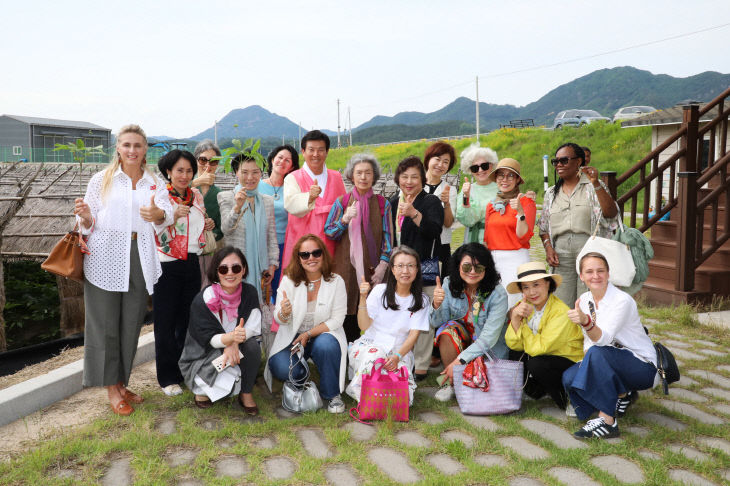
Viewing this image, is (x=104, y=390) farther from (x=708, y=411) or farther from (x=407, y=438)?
(x=708, y=411)

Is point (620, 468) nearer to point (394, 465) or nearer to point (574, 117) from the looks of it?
point (394, 465)

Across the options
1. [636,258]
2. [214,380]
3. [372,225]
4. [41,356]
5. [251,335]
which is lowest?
[41,356]

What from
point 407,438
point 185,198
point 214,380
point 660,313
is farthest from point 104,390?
point 660,313

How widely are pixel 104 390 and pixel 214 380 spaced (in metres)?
1.15

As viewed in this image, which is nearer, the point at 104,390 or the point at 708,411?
the point at 708,411

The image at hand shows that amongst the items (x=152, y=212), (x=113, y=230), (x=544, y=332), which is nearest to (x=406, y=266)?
(x=544, y=332)

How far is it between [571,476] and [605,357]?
2.86 ft

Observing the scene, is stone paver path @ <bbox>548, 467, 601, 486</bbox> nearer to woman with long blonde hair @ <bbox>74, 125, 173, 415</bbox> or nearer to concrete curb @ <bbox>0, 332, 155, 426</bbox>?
woman with long blonde hair @ <bbox>74, 125, 173, 415</bbox>

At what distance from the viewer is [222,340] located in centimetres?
390

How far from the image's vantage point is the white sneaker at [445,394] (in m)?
4.14

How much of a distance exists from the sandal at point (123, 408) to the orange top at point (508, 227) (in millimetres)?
3101

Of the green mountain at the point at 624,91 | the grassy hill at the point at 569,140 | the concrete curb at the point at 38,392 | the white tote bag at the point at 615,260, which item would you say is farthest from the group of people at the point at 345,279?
the green mountain at the point at 624,91

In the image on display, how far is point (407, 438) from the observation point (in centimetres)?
352

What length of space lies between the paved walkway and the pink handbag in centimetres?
8
